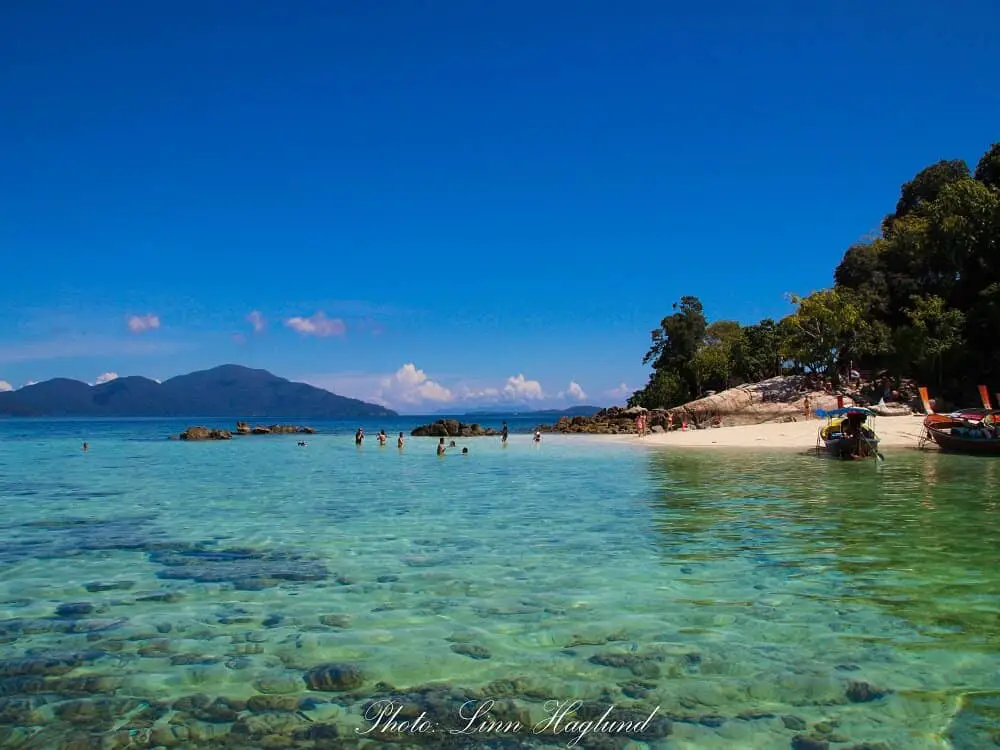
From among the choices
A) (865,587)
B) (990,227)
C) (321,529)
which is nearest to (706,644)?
(865,587)

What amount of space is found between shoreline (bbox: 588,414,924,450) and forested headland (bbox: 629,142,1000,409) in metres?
10.2

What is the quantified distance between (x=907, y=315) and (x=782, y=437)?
26022 millimetres

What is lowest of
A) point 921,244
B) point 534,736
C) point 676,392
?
point 534,736

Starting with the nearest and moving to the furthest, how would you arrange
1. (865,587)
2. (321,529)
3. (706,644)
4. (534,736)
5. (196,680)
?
(534,736) → (196,680) → (706,644) → (865,587) → (321,529)

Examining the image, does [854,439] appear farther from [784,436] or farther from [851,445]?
[784,436]

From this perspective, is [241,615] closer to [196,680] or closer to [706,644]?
[196,680]

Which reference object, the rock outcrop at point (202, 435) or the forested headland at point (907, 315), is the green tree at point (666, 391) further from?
the rock outcrop at point (202, 435)

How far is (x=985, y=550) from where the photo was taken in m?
14.3

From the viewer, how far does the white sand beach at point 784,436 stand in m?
47.6

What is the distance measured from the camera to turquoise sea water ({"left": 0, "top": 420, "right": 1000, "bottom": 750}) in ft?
22.2

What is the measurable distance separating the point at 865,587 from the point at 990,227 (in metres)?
64.3

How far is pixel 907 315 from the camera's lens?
67562mm

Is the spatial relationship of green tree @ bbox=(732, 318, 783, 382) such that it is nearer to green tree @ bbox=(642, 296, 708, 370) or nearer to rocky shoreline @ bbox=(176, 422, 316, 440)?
green tree @ bbox=(642, 296, 708, 370)

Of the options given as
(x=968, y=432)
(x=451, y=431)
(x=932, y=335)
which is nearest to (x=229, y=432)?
(x=451, y=431)
